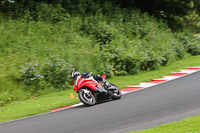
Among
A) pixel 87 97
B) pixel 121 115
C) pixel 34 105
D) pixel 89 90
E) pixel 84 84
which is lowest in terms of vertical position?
pixel 34 105

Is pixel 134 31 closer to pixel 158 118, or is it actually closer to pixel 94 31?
pixel 94 31

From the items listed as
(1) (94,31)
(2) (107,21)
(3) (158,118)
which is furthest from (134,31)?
(3) (158,118)

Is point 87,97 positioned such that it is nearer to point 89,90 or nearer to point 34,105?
point 89,90

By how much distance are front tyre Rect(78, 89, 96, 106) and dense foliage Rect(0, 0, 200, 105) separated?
4415mm

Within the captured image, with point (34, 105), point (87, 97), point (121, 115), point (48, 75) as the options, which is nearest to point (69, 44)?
point (48, 75)

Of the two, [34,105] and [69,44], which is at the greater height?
[69,44]

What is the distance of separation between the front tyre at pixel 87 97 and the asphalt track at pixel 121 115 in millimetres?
218

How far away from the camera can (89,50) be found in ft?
61.1

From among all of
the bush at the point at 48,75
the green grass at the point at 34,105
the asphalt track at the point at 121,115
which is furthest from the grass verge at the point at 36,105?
the asphalt track at the point at 121,115

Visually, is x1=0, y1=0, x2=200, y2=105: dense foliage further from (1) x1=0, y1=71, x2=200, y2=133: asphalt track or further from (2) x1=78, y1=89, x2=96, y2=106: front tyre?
(1) x1=0, y1=71, x2=200, y2=133: asphalt track

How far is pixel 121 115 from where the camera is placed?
8562mm

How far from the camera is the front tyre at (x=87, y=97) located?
10.3 metres

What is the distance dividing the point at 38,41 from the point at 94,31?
4964 millimetres

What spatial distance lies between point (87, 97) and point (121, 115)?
7.21 ft
